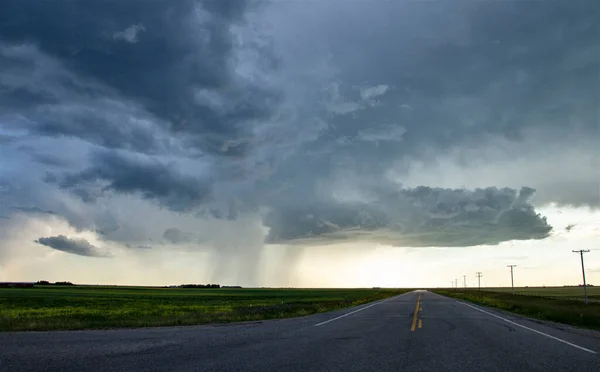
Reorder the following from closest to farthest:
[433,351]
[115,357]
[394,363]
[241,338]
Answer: [394,363], [115,357], [433,351], [241,338]

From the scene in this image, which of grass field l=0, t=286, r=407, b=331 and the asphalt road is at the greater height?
the asphalt road

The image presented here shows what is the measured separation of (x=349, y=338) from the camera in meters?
15.8

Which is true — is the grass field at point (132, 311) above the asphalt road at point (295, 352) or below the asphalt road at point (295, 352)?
below

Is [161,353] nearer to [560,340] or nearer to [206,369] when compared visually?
[206,369]

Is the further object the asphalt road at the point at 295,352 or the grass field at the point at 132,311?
the grass field at the point at 132,311

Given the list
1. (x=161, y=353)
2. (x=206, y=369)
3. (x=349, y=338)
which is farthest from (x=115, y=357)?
(x=349, y=338)

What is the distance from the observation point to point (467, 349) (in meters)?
13.1

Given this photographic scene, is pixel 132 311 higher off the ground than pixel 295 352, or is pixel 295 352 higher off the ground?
pixel 295 352

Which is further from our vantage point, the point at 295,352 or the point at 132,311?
the point at 132,311

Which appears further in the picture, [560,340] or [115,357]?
[560,340]

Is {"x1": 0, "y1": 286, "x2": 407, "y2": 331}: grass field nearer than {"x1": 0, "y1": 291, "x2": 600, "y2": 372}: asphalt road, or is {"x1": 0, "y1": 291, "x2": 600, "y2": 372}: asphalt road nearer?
{"x1": 0, "y1": 291, "x2": 600, "y2": 372}: asphalt road

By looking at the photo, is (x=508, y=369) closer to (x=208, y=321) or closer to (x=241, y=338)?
(x=241, y=338)

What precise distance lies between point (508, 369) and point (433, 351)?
2.88 metres

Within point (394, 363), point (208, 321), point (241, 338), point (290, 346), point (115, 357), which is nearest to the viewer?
point (394, 363)
